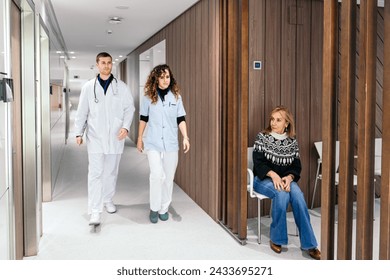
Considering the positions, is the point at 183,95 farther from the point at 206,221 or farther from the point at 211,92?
the point at 206,221

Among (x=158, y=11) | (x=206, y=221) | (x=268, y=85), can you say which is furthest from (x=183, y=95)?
(x=206, y=221)

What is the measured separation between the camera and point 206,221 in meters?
3.85

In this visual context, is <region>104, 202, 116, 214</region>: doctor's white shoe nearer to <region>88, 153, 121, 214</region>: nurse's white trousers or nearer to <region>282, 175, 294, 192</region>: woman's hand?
<region>88, 153, 121, 214</region>: nurse's white trousers

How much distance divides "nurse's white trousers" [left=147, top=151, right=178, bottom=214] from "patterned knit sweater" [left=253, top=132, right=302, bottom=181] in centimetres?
83

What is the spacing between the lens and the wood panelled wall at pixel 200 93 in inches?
149

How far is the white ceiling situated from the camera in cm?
444

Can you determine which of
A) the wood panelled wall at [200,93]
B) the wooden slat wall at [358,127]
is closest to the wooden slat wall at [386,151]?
the wooden slat wall at [358,127]

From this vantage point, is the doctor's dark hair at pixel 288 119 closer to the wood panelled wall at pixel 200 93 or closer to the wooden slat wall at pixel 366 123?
the wood panelled wall at pixel 200 93

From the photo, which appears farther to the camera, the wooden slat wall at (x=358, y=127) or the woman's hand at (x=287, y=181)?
the woman's hand at (x=287, y=181)

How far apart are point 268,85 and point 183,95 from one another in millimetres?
1454

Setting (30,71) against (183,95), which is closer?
(30,71)

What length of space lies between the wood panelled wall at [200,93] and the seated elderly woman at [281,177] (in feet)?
1.60

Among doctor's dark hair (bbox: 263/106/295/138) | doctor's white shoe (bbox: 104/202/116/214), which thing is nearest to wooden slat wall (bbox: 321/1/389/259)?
doctor's dark hair (bbox: 263/106/295/138)

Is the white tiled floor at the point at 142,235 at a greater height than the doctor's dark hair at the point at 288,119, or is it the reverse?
the doctor's dark hair at the point at 288,119
